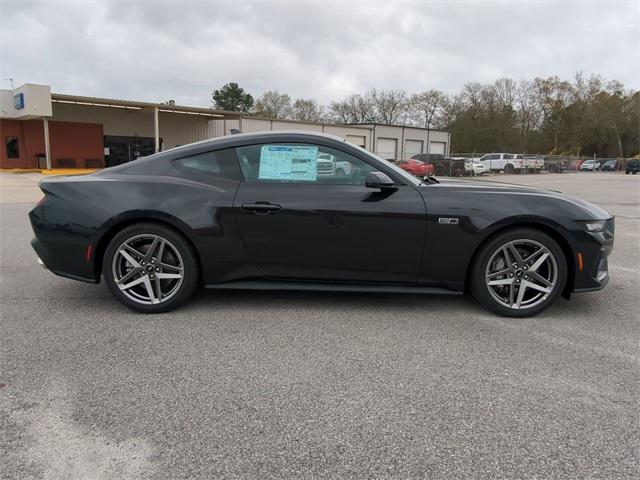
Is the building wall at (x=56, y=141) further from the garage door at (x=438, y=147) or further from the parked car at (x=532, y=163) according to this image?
the parked car at (x=532, y=163)

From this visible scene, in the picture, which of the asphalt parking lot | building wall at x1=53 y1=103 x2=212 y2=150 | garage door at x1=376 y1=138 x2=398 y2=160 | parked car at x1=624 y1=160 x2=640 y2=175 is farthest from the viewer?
parked car at x1=624 y1=160 x2=640 y2=175

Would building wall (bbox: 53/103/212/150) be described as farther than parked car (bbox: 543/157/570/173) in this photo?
No

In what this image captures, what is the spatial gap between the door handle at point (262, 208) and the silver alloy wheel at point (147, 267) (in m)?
0.69

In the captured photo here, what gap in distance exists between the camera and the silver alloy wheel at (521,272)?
380 cm

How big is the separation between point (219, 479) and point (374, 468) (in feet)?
2.16

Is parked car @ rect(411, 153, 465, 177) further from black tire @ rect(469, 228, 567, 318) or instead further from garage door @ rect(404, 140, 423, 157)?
black tire @ rect(469, 228, 567, 318)

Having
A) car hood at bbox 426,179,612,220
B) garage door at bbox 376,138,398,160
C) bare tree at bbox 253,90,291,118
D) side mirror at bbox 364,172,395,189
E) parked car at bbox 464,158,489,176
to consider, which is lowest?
car hood at bbox 426,179,612,220

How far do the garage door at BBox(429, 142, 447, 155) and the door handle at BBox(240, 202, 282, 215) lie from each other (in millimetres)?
51537

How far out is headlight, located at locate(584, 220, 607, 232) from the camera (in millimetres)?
3799

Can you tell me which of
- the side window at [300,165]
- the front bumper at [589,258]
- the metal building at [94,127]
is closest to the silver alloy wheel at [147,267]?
the side window at [300,165]

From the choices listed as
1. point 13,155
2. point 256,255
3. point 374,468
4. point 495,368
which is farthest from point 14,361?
point 13,155

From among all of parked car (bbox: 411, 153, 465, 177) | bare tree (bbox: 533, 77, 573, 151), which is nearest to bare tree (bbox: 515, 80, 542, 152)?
bare tree (bbox: 533, 77, 573, 151)

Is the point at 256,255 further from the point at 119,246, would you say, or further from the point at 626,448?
the point at 626,448

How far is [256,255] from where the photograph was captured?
152 inches
